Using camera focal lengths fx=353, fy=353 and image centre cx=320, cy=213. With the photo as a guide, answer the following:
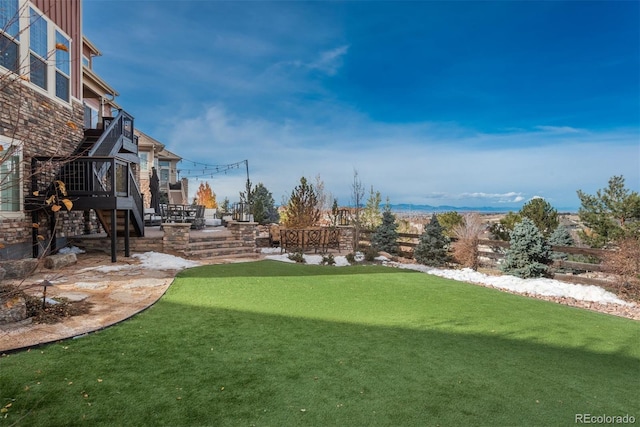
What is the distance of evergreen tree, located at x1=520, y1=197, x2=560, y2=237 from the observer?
43.2 feet

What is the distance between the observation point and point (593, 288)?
8703 mm

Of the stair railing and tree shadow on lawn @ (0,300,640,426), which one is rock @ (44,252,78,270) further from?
tree shadow on lawn @ (0,300,640,426)

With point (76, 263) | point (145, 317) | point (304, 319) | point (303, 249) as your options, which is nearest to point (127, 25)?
point (76, 263)

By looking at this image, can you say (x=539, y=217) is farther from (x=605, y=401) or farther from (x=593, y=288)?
(x=605, y=401)

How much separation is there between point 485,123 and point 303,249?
18304 mm

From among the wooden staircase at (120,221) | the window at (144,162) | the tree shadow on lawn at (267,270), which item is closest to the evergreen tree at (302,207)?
the tree shadow on lawn at (267,270)

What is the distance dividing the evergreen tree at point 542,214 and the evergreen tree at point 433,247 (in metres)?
3.97

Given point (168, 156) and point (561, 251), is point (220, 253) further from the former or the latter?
point (168, 156)

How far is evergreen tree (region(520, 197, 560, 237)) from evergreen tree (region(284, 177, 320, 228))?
8650mm

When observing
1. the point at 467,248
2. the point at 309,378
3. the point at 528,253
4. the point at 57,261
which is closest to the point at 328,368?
the point at 309,378

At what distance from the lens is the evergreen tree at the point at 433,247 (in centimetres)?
1209

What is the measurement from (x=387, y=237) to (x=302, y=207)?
4158 mm

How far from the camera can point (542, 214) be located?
A: 1323 centimetres

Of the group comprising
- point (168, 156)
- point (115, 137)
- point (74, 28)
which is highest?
point (74, 28)
